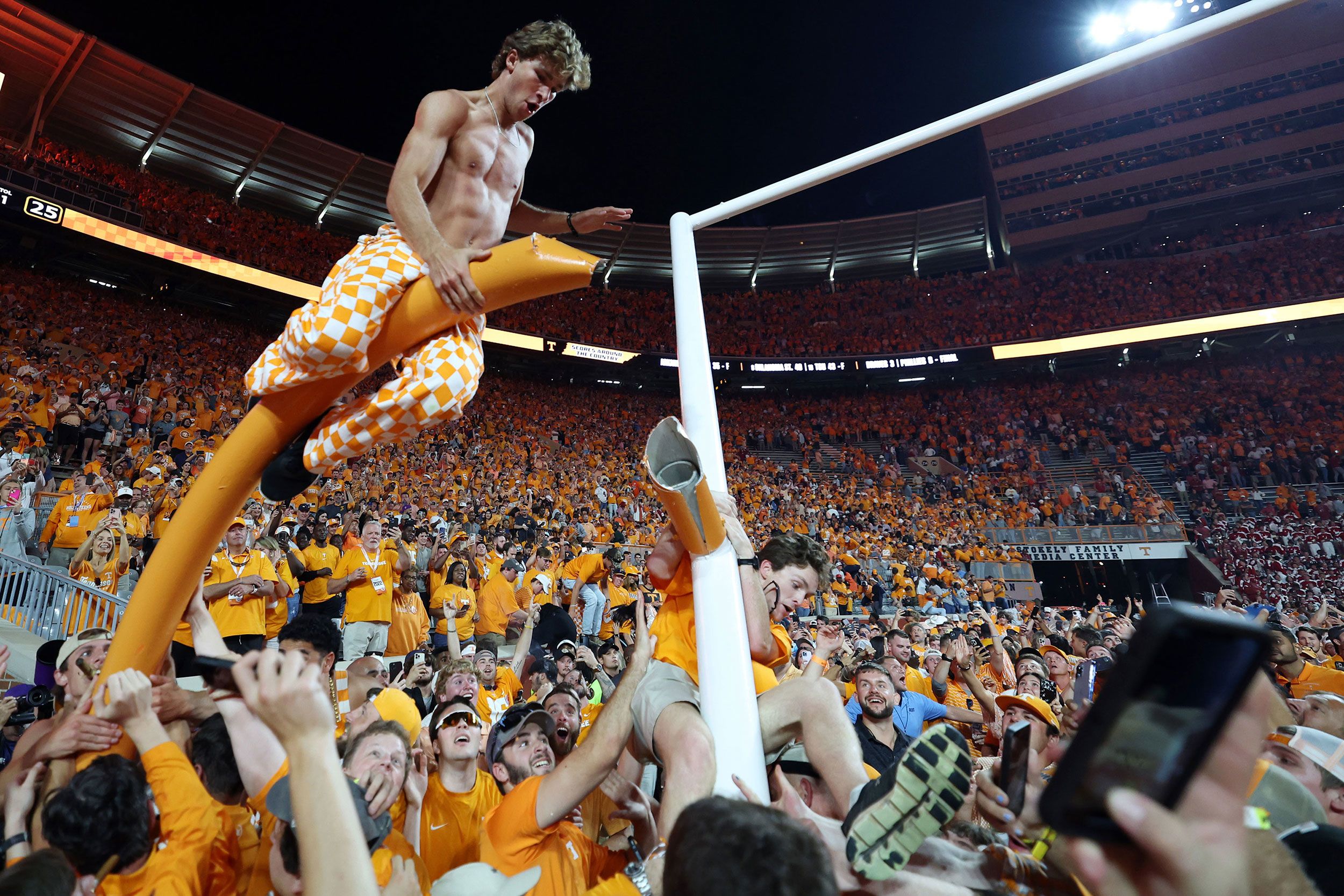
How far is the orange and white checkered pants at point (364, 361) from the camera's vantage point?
187 cm

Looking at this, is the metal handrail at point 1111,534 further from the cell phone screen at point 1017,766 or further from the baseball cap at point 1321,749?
the cell phone screen at point 1017,766

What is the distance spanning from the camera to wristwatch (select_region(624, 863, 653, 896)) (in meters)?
1.65

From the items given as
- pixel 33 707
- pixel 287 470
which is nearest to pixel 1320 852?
pixel 287 470

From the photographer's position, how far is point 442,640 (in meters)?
7.38

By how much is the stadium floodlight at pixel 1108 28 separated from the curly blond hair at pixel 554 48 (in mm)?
26534

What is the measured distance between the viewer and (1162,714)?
623mm

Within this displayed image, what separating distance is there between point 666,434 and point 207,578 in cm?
509

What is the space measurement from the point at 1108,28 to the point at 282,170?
82.3 ft

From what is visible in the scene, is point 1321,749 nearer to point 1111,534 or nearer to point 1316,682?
point 1316,682

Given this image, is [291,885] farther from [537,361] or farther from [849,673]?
[537,361]

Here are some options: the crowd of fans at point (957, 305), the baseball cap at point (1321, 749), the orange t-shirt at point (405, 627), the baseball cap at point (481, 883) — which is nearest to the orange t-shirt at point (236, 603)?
the orange t-shirt at point (405, 627)

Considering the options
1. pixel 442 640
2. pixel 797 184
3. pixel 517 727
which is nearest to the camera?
pixel 797 184

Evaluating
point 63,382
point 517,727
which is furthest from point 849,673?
point 63,382

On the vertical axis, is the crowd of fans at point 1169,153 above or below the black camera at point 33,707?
above
